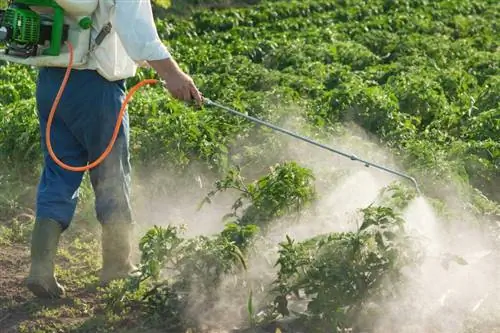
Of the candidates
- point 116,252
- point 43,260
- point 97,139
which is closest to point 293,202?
point 116,252

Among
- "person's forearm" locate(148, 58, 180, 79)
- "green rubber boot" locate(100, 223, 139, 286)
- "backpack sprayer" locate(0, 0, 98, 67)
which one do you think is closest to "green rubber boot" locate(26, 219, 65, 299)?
"green rubber boot" locate(100, 223, 139, 286)

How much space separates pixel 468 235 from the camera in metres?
6.21

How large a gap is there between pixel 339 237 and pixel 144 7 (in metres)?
1.44

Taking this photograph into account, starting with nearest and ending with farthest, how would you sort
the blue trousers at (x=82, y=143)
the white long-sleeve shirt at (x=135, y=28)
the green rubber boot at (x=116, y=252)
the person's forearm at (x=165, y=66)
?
the white long-sleeve shirt at (x=135, y=28) < the person's forearm at (x=165, y=66) < the blue trousers at (x=82, y=143) < the green rubber boot at (x=116, y=252)

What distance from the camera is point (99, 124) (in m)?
5.34

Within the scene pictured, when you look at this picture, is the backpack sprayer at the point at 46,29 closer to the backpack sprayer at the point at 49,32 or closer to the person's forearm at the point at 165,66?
the backpack sprayer at the point at 49,32

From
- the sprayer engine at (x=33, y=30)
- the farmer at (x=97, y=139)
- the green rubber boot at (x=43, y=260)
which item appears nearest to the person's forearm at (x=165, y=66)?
the farmer at (x=97, y=139)

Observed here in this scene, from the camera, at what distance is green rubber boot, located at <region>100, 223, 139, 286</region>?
552cm

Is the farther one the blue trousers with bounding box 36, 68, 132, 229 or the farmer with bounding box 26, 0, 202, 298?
the blue trousers with bounding box 36, 68, 132, 229

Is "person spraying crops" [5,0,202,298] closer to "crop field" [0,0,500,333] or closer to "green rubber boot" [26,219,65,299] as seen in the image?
"green rubber boot" [26,219,65,299]

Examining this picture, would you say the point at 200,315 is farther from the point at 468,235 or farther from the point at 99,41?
the point at 468,235

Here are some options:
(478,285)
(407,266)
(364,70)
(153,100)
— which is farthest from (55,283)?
(364,70)

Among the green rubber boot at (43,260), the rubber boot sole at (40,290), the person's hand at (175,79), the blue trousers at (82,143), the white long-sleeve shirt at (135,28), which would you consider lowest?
the rubber boot sole at (40,290)

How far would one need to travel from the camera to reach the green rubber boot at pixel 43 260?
17.5 ft
